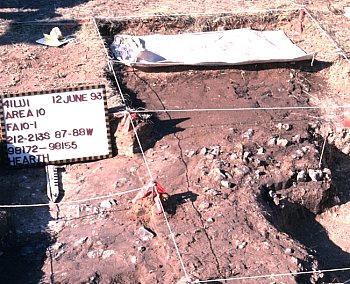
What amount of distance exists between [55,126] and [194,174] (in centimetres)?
208

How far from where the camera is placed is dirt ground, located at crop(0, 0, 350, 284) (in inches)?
278

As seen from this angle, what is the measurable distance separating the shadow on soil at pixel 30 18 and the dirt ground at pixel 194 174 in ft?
0.12

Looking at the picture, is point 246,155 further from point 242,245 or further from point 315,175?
point 242,245

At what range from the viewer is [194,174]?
324 inches

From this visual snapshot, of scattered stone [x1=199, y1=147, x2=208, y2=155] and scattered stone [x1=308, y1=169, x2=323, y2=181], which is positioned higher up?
scattered stone [x1=199, y1=147, x2=208, y2=155]

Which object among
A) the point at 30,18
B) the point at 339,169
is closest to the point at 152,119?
the point at 339,169

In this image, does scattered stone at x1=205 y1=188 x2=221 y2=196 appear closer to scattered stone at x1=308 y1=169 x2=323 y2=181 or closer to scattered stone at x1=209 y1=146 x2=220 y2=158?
scattered stone at x1=209 y1=146 x2=220 y2=158

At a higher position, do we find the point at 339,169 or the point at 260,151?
the point at 260,151

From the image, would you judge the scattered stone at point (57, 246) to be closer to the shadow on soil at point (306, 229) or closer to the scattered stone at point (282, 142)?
the shadow on soil at point (306, 229)

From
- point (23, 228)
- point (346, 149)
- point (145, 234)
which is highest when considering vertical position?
point (145, 234)

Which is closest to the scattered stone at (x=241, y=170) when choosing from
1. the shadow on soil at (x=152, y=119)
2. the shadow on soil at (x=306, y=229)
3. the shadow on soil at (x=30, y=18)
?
the shadow on soil at (x=306, y=229)

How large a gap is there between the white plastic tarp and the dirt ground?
0.19 meters

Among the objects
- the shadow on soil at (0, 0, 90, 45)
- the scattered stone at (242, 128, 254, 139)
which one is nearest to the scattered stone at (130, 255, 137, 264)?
the scattered stone at (242, 128, 254, 139)

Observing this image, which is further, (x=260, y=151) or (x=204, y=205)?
(x=260, y=151)
